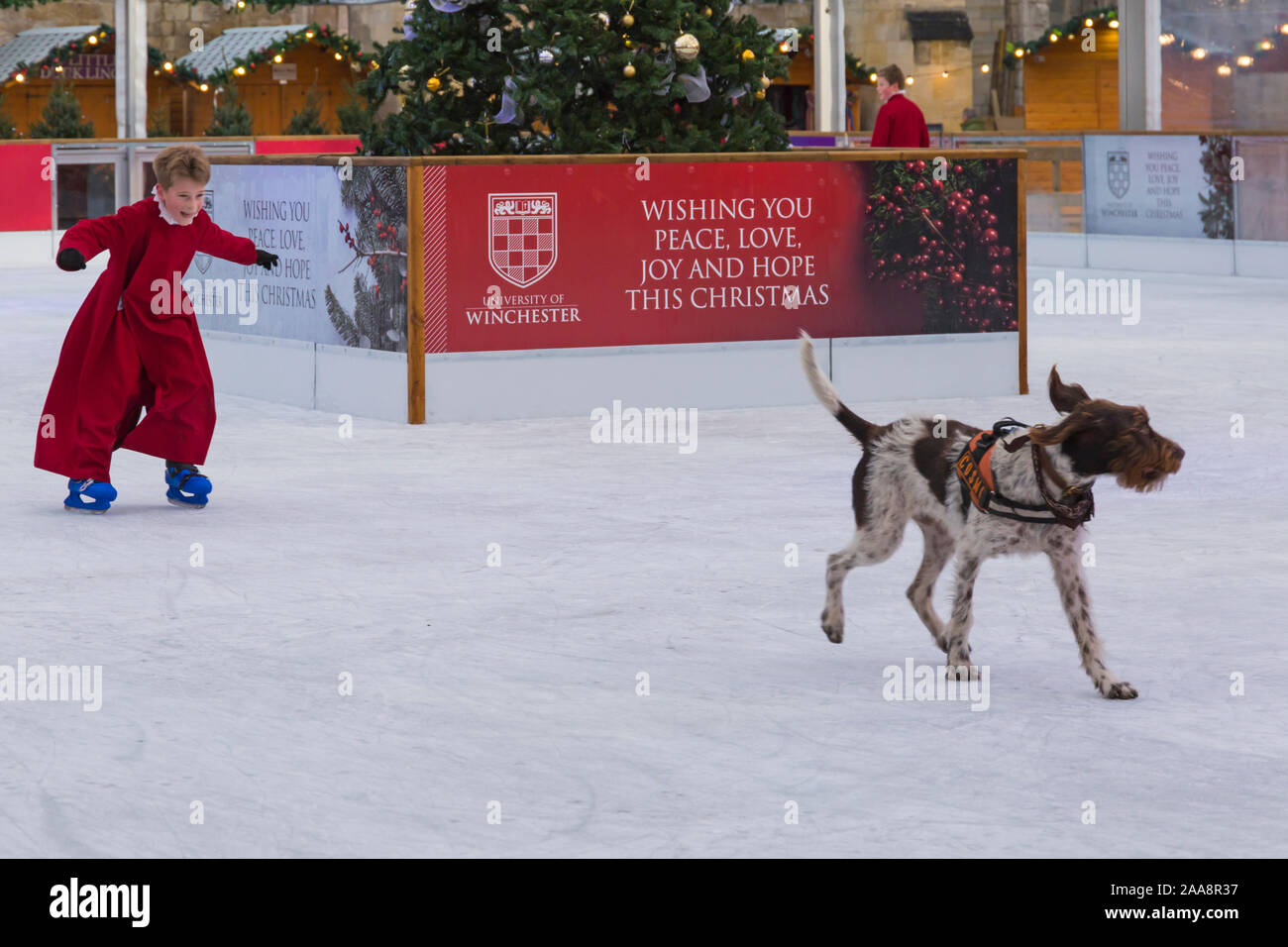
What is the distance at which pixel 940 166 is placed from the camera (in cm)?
1202

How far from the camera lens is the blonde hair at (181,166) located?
8.27 m

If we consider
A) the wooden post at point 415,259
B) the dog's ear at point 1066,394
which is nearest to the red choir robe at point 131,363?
the wooden post at point 415,259

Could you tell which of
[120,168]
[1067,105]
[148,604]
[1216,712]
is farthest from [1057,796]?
[1067,105]

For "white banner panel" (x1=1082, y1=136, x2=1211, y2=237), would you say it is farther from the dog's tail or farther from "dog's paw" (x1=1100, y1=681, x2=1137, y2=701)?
"dog's paw" (x1=1100, y1=681, x2=1137, y2=701)

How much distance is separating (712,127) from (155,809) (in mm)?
8749

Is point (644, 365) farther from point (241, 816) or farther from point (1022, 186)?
point (241, 816)

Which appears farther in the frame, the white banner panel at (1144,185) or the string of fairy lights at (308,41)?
the string of fairy lights at (308,41)

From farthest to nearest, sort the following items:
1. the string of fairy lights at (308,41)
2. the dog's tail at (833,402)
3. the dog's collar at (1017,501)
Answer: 1. the string of fairy lights at (308,41)
2. the dog's tail at (833,402)
3. the dog's collar at (1017,501)

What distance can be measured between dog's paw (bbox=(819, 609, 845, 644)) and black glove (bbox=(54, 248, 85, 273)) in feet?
11.6

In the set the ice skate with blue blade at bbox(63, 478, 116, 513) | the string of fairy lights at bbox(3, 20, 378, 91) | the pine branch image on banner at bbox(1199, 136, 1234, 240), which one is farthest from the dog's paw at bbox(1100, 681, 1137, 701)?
the string of fairy lights at bbox(3, 20, 378, 91)

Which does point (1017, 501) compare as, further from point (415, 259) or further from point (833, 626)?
point (415, 259)

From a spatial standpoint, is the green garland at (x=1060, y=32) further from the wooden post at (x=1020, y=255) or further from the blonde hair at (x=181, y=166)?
the blonde hair at (x=181, y=166)

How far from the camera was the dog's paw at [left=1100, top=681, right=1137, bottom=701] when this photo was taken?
5.19m

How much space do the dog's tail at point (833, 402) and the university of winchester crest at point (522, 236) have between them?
17.6 feet
